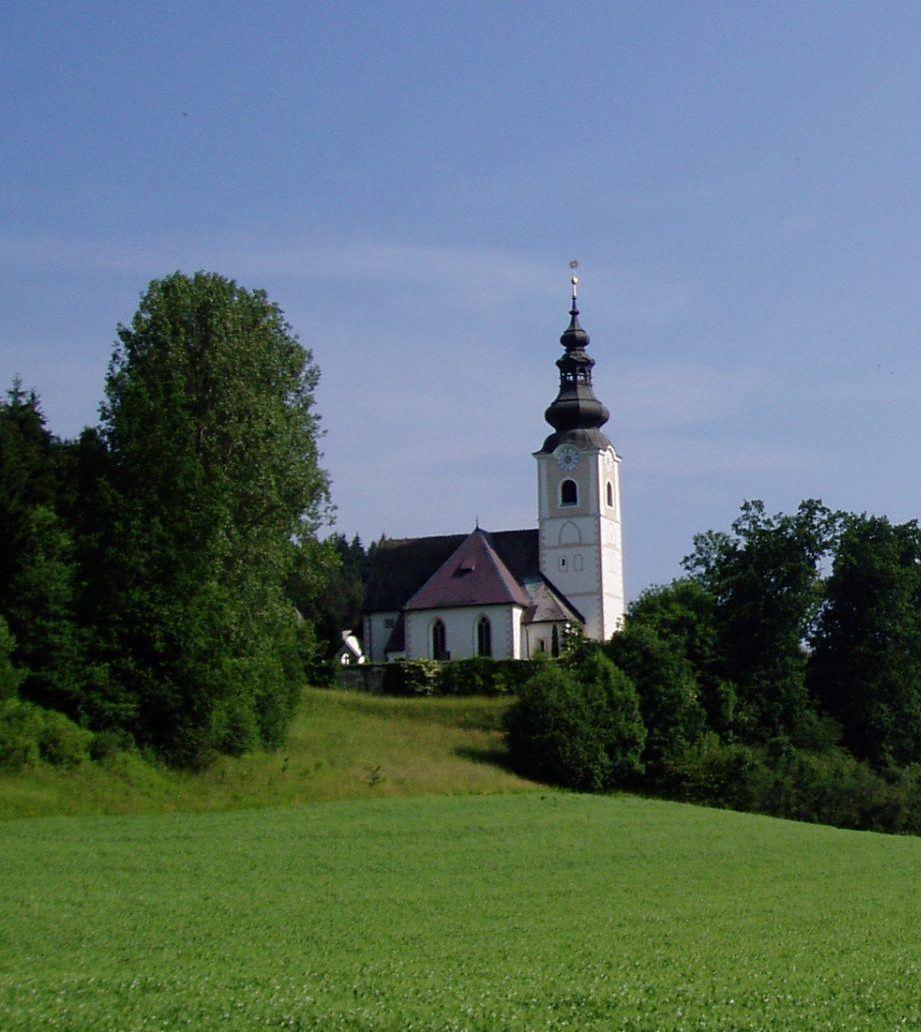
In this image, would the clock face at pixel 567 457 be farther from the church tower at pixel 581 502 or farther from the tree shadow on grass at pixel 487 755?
the tree shadow on grass at pixel 487 755

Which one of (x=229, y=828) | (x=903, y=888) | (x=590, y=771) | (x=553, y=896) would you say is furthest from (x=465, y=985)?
(x=590, y=771)

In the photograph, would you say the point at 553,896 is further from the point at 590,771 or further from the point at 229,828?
the point at 590,771

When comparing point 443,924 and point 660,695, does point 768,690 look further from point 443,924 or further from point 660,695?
point 443,924

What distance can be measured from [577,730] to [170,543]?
56.0ft

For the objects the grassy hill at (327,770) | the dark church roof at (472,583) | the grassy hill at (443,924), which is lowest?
the grassy hill at (443,924)

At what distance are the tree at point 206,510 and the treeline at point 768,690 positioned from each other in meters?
11.2

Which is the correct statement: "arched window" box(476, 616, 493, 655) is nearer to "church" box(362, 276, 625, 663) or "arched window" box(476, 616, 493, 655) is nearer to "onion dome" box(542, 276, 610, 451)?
"church" box(362, 276, 625, 663)

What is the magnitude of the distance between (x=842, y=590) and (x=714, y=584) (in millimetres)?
5777

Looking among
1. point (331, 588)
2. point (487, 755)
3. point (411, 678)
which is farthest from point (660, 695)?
point (331, 588)

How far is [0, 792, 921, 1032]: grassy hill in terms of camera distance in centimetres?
1435

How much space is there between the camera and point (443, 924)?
864 inches

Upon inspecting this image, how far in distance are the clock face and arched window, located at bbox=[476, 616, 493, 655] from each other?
10001 millimetres

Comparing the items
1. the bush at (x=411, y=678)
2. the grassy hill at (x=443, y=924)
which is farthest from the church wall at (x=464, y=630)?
the grassy hill at (x=443, y=924)

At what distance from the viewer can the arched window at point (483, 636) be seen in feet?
253
